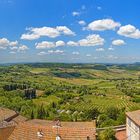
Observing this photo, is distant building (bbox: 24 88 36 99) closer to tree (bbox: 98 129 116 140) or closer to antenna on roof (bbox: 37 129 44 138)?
tree (bbox: 98 129 116 140)

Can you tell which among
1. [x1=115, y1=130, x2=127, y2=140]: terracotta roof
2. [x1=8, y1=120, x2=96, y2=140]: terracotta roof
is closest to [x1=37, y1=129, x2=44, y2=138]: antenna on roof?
[x1=8, y1=120, x2=96, y2=140]: terracotta roof

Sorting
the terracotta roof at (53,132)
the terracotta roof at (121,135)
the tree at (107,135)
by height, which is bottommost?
the terracotta roof at (121,135)

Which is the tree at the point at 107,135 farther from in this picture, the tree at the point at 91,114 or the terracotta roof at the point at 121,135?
the tree at the point at 91,114

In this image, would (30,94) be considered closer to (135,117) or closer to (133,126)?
(135,117)

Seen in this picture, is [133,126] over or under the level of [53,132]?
under

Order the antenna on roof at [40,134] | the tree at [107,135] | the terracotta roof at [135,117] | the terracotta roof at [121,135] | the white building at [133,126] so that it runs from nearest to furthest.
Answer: the antenna on roof at [40,134] → the white building at [133,126] → the terracotta roof at [135,117] → the tree at [107,135] → the terracotta roof at [121,135]

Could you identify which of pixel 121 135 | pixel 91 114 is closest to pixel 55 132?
pixel 121 135

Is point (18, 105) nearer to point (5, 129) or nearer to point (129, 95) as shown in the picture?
point (129, 95)

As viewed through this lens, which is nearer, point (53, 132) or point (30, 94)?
point (53, 132)

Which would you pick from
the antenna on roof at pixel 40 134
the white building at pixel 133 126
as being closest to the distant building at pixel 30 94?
the white building at pixel 133 126

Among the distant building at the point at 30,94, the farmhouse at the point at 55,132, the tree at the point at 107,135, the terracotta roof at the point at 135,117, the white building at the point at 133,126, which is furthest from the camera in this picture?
the distant building at the point at 30,94
